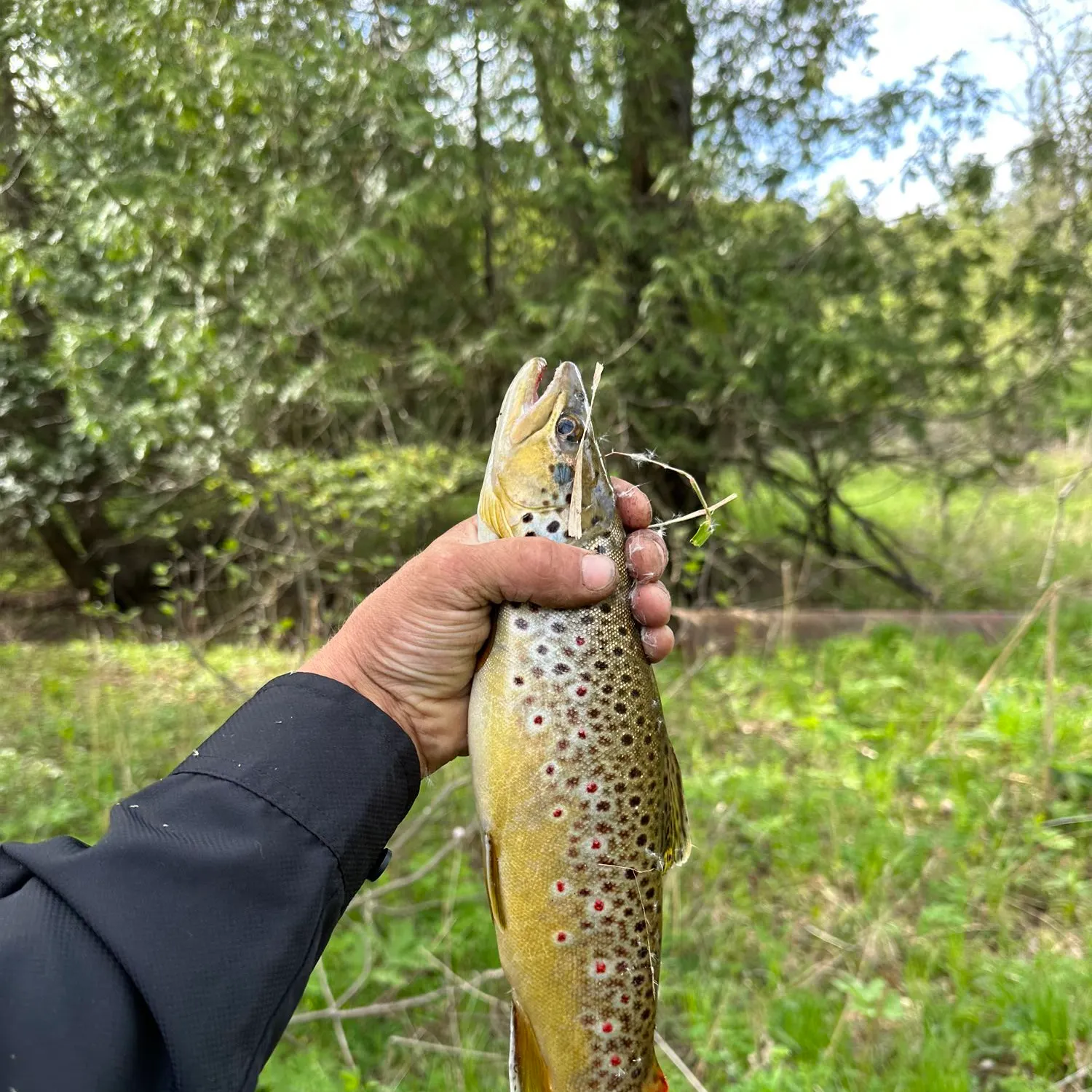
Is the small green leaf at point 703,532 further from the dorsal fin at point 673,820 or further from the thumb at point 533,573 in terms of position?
the dorsal fin at point 673,820

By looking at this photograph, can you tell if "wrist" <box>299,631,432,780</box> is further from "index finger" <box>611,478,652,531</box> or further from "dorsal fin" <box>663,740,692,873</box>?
"index finger" <box>611,478,652,531</box>

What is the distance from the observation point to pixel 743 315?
230 inches

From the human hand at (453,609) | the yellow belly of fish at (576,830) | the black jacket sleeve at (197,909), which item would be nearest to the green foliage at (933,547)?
the human hand at (453,609)

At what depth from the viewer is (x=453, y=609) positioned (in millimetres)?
A: 1845

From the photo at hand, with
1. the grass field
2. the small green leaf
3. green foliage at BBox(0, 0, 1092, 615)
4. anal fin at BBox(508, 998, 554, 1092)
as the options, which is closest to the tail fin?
anal fin at BBox(508, 998, 554, 1092)

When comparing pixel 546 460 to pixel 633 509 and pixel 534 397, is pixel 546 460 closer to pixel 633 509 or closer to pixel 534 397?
pixel 534 397

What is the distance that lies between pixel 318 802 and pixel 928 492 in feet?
27.9

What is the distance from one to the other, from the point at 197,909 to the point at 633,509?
132 cm

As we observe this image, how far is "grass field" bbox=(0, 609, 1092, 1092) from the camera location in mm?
2611

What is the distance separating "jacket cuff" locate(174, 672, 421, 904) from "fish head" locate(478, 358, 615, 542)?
0.58m

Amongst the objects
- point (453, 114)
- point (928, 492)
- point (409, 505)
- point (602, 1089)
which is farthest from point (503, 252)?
point (602, 1089)

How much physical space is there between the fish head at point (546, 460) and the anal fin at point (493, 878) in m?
0.73

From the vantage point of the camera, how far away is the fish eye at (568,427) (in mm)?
1892

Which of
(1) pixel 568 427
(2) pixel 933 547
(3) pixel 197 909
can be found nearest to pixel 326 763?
(3) pixel 197 909
